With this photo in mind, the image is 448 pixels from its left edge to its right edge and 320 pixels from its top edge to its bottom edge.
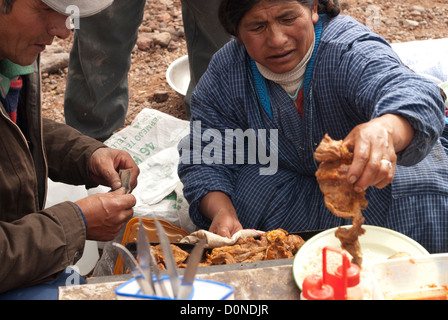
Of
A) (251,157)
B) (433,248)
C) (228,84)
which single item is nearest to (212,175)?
(251,157)

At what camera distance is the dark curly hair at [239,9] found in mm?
2387

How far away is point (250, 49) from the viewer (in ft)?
8.23

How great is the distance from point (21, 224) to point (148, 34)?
432 centimetres

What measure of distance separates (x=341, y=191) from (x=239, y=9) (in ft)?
3.69

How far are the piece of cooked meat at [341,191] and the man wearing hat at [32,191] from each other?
3.32 ft

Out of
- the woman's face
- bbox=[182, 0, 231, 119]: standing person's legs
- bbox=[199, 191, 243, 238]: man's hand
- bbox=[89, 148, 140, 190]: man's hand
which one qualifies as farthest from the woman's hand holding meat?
bbox=[182, 0, 231, 119]: standing person's legs

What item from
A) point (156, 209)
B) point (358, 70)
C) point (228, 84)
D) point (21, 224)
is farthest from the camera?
point (156, 209)

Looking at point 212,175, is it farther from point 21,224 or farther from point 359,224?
point 359,224

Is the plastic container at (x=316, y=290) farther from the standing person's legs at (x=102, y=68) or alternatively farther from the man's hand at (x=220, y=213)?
the standing person's legs at (x=102, y=68)

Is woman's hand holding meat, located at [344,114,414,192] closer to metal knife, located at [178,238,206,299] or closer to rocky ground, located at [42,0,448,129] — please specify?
metal knife, located at [178,238,206,299]

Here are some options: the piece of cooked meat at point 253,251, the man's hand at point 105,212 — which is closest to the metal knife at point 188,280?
the piece of cooked meat at point 253,251

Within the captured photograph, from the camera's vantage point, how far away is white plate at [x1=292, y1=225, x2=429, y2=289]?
1.71 metres

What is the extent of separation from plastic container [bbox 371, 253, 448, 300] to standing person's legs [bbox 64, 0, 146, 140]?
2.68 meters

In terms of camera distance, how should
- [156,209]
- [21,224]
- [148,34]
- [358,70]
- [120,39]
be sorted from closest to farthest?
[21,224], [358,70], [156,209], [120,39], [148,34]
